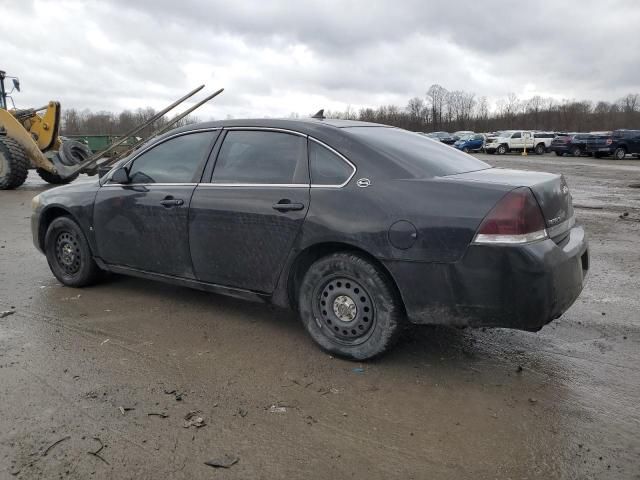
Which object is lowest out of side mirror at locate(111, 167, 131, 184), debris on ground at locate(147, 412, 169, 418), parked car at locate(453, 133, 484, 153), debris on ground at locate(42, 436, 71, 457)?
debris on ground at locate(147, 412, 169, 418)

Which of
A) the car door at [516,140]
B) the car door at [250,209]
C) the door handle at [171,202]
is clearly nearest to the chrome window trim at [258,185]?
the car door at [250,209]

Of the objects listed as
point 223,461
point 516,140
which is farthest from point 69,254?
point 516,140

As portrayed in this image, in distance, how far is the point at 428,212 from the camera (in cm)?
318

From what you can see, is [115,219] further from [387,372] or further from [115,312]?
[387,372]

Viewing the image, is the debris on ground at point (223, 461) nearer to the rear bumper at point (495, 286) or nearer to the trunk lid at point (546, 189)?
A: the rear bumper at point (495, 286)

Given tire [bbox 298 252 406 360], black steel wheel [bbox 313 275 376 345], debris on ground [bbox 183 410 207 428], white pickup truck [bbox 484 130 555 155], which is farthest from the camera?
white pickup truck [bbox 484 130 555 155]

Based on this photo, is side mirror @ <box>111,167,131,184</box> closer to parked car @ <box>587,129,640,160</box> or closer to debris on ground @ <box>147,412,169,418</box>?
debris on ground @ <box>147,412,169,418</box>

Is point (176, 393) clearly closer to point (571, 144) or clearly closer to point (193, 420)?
point (193, 420)

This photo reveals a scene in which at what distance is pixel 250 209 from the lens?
152 inches

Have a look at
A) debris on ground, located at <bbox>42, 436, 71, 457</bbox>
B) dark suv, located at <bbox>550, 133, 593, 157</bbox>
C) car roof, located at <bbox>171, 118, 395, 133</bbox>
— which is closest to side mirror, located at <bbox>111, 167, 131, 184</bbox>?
car roof, located at <bbox>171, 118, 395, 133</bbox>

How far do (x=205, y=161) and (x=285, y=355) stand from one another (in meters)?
1.67

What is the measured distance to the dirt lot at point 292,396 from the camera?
2555 millimetres

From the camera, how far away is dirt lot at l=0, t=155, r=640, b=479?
8.38ft

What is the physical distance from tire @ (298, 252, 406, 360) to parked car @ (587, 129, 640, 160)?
31.7 m
